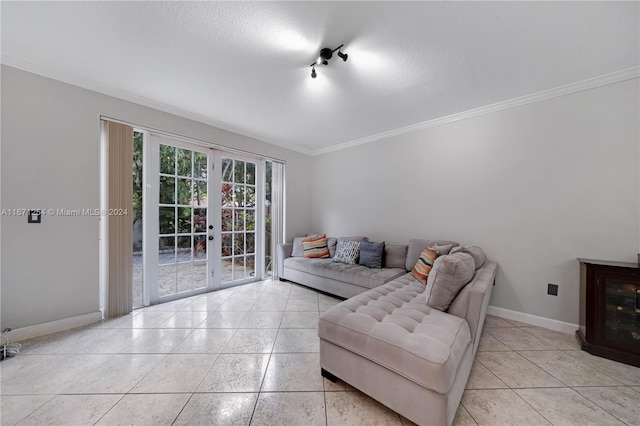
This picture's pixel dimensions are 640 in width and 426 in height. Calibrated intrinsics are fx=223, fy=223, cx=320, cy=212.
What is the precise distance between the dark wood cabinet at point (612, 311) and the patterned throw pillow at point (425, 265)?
1225 millimetres

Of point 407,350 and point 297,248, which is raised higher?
point 297,248

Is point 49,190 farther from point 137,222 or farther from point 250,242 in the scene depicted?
point 250,242

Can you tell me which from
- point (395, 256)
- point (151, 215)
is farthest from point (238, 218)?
point (395, 256)

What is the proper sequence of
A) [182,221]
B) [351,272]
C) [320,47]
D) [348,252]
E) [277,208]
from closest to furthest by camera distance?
[320,47]
[351,272]
[182,221]
[348,252]
[277,208]

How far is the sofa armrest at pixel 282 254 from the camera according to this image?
13.2 feet

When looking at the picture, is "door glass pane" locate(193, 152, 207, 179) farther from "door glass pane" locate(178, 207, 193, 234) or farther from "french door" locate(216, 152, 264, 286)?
"door glass pane" locate(178, 207, 193, 234)

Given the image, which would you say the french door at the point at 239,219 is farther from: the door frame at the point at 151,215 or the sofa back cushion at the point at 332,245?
the sofa back cushion at the point at 332,245

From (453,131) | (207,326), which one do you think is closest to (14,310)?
(207,326)

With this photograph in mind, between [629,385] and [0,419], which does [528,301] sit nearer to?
[629,385]

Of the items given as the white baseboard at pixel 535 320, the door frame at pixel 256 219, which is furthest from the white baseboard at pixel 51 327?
the white baseboard at pixel 535 320

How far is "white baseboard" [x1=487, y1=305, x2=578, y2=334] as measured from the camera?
2.29m

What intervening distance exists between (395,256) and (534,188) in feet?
5.69

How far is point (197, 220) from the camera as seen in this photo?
3.30 metres

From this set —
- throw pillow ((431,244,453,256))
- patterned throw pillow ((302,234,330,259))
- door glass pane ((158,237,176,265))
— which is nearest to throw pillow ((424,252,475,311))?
throw pillow ((431,244,453,256))
